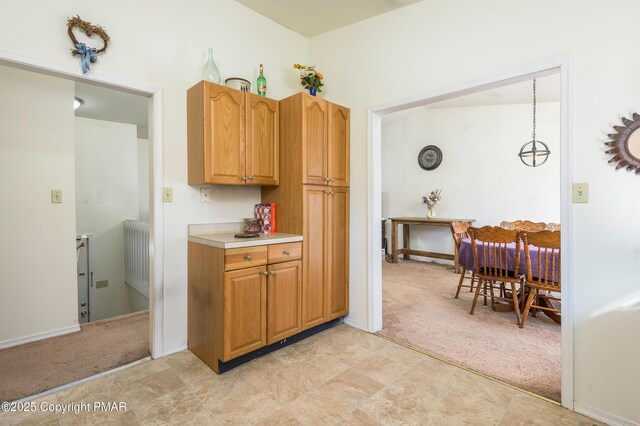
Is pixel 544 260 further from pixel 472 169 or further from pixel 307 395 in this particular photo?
pixel 472 169

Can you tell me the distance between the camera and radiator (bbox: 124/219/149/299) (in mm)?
3656

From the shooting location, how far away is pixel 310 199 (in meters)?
2.51

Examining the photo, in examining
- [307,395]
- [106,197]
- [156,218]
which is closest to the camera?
[307,395]

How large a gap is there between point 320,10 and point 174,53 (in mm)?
1334

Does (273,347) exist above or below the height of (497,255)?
below

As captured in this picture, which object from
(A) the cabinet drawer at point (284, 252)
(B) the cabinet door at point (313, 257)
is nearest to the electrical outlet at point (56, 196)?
(A) the cabinet drawer at point (284, 252)

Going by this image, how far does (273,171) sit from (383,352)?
1722 mm

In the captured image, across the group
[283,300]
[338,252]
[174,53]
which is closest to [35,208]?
[174,53]

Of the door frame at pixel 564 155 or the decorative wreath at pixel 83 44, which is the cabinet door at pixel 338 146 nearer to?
the door frame at pixel 564 155

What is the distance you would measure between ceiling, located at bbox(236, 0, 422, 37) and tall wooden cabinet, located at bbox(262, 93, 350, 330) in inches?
32.8

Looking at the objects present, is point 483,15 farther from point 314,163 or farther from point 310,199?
point 310,199

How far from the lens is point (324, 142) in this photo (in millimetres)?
2619

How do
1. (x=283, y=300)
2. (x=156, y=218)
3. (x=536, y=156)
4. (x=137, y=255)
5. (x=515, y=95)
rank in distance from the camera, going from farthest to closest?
(x=515, y=95)
(x=536, y=156)
(x=137, y=255)
(x=283, y=300)
(x=156, y=218)

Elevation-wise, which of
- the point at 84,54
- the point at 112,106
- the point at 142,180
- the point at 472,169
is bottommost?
the point at 142,180
